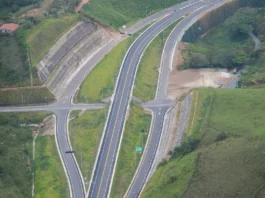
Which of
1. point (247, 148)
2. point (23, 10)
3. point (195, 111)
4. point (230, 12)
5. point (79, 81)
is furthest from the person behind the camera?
point (230, 12)

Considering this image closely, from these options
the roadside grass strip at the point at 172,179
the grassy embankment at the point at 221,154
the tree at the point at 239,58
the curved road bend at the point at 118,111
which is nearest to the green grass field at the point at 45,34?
the curved road bend at the point at 118,111

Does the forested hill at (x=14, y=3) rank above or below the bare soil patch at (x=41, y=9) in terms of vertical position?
above

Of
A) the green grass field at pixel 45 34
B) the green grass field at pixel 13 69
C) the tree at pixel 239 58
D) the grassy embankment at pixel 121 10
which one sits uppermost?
the grassy embankment at pixel 121 10

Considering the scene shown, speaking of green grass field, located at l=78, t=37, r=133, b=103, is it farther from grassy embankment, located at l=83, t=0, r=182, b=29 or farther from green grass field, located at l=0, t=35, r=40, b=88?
grassy embankment, located at l=83, t=0, r=182, b=29

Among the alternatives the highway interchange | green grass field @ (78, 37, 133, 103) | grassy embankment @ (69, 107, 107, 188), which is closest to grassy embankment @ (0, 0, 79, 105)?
the highway interchange

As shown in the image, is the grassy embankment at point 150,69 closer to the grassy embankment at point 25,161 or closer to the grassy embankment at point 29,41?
the grassy embankment at point 29,41

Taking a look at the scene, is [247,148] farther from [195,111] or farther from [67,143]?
[67,143]

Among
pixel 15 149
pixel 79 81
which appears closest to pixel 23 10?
pixel 79 81
